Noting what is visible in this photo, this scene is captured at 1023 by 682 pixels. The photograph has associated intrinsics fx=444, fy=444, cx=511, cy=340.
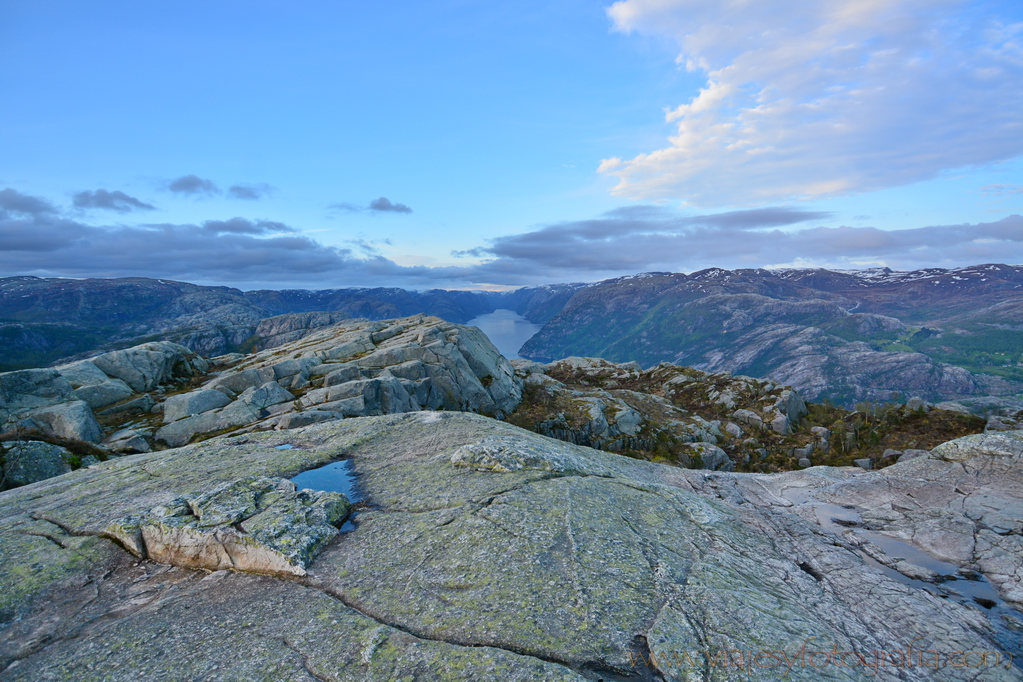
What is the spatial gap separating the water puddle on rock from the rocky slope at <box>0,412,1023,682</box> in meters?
0.08

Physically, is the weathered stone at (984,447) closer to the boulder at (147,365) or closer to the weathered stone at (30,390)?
the weathered stone at (30,390)

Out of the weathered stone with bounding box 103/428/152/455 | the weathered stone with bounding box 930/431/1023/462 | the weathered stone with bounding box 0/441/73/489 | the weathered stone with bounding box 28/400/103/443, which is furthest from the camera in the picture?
the weathered stone with bounding box 28/400/103/443

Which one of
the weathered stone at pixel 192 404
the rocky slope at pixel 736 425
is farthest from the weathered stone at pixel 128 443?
the rocky slope at pixel 736 425

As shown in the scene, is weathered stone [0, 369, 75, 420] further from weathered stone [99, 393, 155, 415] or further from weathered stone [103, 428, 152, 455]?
weathered stone [103, 428, 152, 455]

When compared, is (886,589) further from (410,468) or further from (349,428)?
(349,428)

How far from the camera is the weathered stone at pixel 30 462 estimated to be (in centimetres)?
2192

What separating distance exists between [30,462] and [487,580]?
89.7ft

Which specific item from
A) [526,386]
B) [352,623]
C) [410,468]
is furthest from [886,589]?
[526,386]

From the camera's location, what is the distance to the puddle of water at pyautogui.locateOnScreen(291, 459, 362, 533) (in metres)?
15.4

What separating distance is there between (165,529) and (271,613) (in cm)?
467

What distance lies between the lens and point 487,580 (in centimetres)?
1008

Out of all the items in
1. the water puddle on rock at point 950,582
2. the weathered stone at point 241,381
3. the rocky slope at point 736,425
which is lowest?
the rocky slope at point 736,425

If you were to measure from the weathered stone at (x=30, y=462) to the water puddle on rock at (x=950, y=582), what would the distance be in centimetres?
3577

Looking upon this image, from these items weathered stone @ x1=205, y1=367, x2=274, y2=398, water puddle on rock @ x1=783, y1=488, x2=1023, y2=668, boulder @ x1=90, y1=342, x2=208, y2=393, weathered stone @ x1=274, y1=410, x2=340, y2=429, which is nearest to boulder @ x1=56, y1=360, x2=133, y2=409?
boulder @ x1=90, y1=342, x2=208, y2=393
